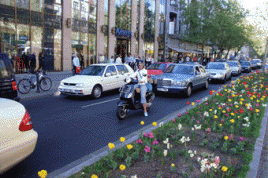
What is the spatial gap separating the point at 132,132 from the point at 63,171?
2458 millimetres

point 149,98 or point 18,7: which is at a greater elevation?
point 18,7

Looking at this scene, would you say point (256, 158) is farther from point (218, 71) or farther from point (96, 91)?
point (218, 71)

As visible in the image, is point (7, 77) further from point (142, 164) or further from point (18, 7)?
point (18, 7)

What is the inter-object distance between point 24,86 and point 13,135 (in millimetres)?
8852

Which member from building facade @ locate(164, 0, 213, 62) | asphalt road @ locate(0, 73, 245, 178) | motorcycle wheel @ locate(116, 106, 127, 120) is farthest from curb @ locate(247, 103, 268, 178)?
building facade @ locate(164, 0, 213, 62)

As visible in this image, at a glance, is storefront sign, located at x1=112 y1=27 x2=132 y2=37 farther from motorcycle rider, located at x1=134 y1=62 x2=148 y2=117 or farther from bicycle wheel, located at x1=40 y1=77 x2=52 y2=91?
motorcycle rider, located at x1=134 y1=62 x2=148 y2=117

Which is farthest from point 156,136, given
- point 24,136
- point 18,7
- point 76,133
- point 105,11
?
point 105,11

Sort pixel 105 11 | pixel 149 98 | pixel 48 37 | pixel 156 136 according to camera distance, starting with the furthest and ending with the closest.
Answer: pixel 105 11 < pixel 48 37 < pixel 149 98 < pixel 156 136

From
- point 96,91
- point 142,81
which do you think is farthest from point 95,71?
point 142,81

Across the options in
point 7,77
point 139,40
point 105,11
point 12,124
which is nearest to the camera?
point 12,124

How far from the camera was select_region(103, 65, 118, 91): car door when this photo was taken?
11.2 meters

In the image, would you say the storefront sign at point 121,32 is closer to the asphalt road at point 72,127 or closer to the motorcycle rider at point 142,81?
the asphalt road at point 72,127

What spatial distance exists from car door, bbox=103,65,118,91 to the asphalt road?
3.34 ft

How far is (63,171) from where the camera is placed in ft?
12.2
